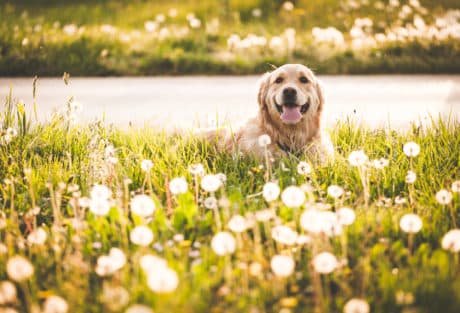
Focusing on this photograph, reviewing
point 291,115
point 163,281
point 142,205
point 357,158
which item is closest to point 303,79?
point 291,115

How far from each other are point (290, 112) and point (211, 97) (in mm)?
2835

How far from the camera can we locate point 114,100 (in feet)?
22.9

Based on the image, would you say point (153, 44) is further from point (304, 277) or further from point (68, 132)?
point (304, 277)

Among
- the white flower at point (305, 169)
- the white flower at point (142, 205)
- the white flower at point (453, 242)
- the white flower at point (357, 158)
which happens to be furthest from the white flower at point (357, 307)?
the white flower at point (305, 169)

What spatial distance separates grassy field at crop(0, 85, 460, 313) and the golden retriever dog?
72 centimetres

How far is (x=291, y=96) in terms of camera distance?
4.49 metres

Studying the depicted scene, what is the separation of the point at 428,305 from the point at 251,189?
1.54m

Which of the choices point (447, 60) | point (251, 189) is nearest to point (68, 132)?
point (251, 189)

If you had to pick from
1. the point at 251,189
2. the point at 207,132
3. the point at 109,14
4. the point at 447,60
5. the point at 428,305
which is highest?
the point at 109,14

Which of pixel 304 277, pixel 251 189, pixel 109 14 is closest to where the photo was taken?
pixel 304 277

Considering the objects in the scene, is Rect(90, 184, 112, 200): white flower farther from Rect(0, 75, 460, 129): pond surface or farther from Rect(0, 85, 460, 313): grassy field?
Rect(0, 75, 460, 129): pond surface

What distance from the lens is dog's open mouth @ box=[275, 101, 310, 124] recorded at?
449 cm

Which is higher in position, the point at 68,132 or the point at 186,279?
the point at 68,132

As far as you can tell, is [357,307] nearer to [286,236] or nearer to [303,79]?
[286,236]
